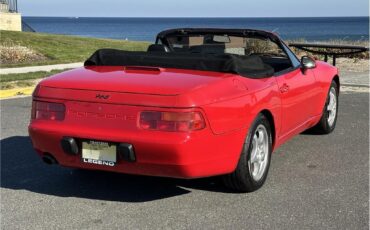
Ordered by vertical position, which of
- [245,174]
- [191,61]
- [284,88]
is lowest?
[245,174]

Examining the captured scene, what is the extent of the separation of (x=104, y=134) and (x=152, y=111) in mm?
406

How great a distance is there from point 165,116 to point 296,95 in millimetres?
1931

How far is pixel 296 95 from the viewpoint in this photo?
18.0 ft

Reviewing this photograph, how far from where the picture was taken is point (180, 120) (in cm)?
399

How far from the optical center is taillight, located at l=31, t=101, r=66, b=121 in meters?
4.37

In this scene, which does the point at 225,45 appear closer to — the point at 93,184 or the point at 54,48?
the point at 93,184

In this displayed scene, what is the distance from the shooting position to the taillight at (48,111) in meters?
4.37

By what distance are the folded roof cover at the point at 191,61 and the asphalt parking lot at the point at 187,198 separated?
1018 mm

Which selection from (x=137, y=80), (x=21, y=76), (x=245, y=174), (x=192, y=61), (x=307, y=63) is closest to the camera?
(x=137, y=80)

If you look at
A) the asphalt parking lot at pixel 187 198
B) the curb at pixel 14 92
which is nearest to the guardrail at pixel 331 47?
the curb at pixel 14 92

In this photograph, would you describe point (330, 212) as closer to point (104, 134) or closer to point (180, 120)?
point (180, 120)

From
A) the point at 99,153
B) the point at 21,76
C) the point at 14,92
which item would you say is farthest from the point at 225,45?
the point at 21,76

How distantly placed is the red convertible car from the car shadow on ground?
407 millimetres

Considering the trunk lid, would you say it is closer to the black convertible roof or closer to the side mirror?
the black convertible roof
